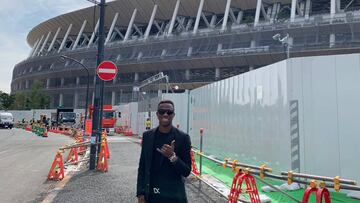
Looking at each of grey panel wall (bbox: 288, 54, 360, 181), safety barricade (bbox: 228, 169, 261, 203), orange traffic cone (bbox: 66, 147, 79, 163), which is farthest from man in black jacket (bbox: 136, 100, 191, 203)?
orange traffic cone (bbox: 66, 147, 79, 163)

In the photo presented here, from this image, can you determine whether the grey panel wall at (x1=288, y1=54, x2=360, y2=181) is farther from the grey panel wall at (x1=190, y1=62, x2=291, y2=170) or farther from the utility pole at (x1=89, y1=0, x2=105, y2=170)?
the utility pole at (x1=89, y1=0, x2=105, y2=170)

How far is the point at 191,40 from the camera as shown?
56781 mm

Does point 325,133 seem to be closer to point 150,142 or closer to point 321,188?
point 321,188

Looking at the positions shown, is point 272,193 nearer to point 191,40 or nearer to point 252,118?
point 252,118

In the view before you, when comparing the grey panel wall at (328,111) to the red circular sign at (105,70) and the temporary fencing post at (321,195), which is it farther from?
the red circular sign at (105,70)

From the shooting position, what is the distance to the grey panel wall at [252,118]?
8148 millimetres

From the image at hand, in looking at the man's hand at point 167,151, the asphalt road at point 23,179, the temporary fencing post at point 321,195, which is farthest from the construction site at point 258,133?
the man's hand at point 167,151

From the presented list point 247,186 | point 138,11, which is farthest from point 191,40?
point 247,186

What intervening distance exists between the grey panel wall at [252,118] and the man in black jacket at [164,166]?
5223 mm

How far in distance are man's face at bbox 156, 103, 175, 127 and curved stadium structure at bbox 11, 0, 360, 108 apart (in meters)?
39.9

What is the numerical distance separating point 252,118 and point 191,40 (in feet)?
159

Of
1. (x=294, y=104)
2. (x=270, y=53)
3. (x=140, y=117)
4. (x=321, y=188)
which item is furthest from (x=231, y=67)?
(x=321, y=188)

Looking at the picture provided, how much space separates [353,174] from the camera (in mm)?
6836

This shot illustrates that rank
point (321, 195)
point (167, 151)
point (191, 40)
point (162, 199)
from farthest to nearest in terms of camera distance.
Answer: point (191, 40) → point (321, 195) → point (162, 199) → point (167, 151)
